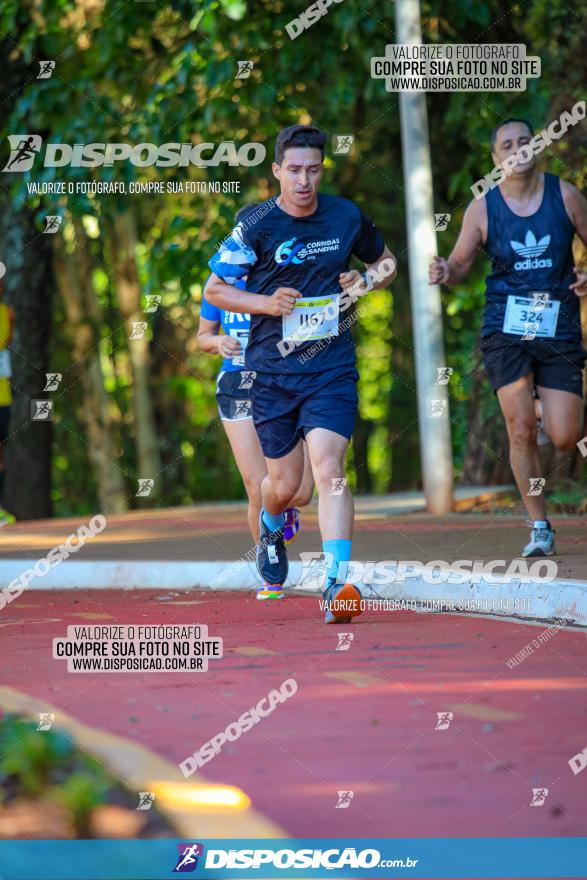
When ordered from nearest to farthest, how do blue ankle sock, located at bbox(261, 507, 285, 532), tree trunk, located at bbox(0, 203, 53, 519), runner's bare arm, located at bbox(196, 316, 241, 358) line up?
blue ankle sock, located at bbox(261, 507, 285, 532) < runner's bare arm, located at bbox(196, 316, 241, 358) < tree trunk, located at bbox(0, 203, 53, 519)

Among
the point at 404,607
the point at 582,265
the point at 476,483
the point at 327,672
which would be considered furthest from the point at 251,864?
the point at 476,483

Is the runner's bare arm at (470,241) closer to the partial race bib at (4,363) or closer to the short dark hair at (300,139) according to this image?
the short dark hair at (300,139)

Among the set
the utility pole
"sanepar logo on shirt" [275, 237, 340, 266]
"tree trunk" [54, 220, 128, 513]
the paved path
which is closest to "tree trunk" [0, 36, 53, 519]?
"tree trunk" [54, 220, 128, 513]

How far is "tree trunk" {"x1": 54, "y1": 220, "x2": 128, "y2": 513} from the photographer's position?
82.2ft

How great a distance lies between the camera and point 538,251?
8828 mm

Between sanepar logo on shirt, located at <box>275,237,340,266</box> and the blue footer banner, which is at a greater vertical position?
sanepar logo on shirt, located at <box>275,237,340,266</box>

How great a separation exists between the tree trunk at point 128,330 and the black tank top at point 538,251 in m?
16.0

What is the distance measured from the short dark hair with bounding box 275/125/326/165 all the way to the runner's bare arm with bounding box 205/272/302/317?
65cm

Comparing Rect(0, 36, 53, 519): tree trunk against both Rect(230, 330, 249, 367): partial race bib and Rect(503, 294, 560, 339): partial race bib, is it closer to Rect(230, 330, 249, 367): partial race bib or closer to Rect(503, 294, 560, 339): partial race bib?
Rect(230, 330, 249, 367): partial race bib

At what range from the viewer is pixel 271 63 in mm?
16547

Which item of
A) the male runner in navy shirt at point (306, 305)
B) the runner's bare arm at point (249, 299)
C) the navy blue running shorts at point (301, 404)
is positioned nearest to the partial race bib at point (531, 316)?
the male runner in navy shirt at point (306, 305)

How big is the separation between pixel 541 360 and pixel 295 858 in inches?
231

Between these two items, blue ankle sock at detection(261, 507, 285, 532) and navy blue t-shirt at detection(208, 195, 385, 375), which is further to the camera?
blue ankle sock at detection(261, 507, 285, 532)

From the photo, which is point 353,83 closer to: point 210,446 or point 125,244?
→ point 125,244
